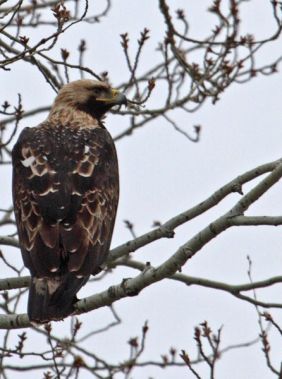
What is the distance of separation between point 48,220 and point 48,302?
0.74m

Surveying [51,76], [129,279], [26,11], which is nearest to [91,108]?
[51,76]

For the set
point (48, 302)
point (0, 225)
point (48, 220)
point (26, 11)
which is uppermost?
point (26, 11)

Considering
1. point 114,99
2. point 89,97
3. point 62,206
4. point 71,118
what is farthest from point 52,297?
point 89,97

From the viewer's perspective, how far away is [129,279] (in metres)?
8.44

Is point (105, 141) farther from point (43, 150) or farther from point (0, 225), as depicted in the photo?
point (0, 225)

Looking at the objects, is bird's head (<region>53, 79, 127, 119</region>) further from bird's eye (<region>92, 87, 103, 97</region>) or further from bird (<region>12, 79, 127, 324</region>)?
bird (<region>12, 79, 127, 324</region>)

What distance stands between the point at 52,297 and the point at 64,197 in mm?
926

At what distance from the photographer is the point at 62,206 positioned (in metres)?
9.04

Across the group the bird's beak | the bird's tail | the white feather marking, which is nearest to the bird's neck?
the bird's beak

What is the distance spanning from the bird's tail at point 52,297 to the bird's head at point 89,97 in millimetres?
2872

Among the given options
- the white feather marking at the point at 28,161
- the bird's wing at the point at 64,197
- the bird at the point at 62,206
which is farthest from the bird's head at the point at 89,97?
the white feather marking at the point at 28,161

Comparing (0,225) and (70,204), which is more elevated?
(0,225)

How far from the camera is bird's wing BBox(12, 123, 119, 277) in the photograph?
8781mm

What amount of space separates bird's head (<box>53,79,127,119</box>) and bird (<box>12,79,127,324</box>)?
0.52 metres
